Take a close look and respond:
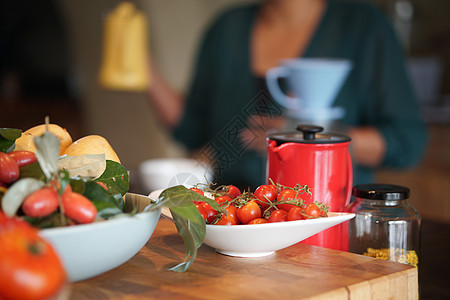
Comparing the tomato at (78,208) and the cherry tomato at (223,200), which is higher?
the tomato at (78,208)

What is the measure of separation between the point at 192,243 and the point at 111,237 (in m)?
0.11

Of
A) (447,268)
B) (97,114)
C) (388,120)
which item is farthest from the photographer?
(97,114)

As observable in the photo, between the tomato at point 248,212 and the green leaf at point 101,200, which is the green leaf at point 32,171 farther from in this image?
the tomato at point 248,212

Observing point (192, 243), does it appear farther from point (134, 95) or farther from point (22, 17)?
point (22, 17)

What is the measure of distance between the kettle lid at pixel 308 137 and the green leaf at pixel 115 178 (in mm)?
232

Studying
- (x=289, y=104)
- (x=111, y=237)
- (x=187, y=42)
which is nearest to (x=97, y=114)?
(x=187, y=42)

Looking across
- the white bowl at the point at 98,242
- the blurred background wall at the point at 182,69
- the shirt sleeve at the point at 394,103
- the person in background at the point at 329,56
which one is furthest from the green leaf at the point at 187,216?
the blurred background wall at the point at 182,69

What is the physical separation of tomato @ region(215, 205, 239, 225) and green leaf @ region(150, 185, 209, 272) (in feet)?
0.17

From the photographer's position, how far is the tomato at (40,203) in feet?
1.69

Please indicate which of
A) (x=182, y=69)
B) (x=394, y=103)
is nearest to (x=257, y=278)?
(x=394, y=103)

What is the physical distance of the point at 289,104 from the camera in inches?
70.7

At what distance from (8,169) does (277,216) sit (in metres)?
0.31

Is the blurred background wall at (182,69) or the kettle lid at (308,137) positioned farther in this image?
the blurred background wall at (182,69)

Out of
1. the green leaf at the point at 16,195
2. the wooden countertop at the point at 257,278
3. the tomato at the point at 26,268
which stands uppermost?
the green leaf at the point at 16,195
